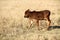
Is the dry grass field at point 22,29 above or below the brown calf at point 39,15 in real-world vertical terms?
below

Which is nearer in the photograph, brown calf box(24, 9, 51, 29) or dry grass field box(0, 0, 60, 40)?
dry grass field box(0, 0, 60, 40)

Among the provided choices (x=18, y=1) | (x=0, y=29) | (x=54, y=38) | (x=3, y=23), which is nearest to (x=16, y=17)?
(x=3, y=23)

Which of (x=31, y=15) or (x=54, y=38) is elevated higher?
(x=31, y=15)

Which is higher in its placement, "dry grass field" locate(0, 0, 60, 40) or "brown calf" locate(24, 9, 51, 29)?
"brown calf" locate(24, 9, 51, 29)

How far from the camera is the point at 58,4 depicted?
72.6 ft

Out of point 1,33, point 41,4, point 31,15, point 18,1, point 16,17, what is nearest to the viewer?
point 1,33

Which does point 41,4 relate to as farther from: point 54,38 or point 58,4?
point 54,38

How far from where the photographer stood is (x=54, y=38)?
11.9m

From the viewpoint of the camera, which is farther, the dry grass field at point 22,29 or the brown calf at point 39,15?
the brown calf at point 39,15

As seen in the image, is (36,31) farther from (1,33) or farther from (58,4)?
Result: (58,4)

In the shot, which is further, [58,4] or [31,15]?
[58,4]

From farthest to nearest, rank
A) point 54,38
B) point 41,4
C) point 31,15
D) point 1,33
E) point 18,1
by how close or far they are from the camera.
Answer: point 18,1 → point 41,4 → point 31,15 → point 1,33 → point 54,38

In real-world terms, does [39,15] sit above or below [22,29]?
above

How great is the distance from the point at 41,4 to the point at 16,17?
625 cm
